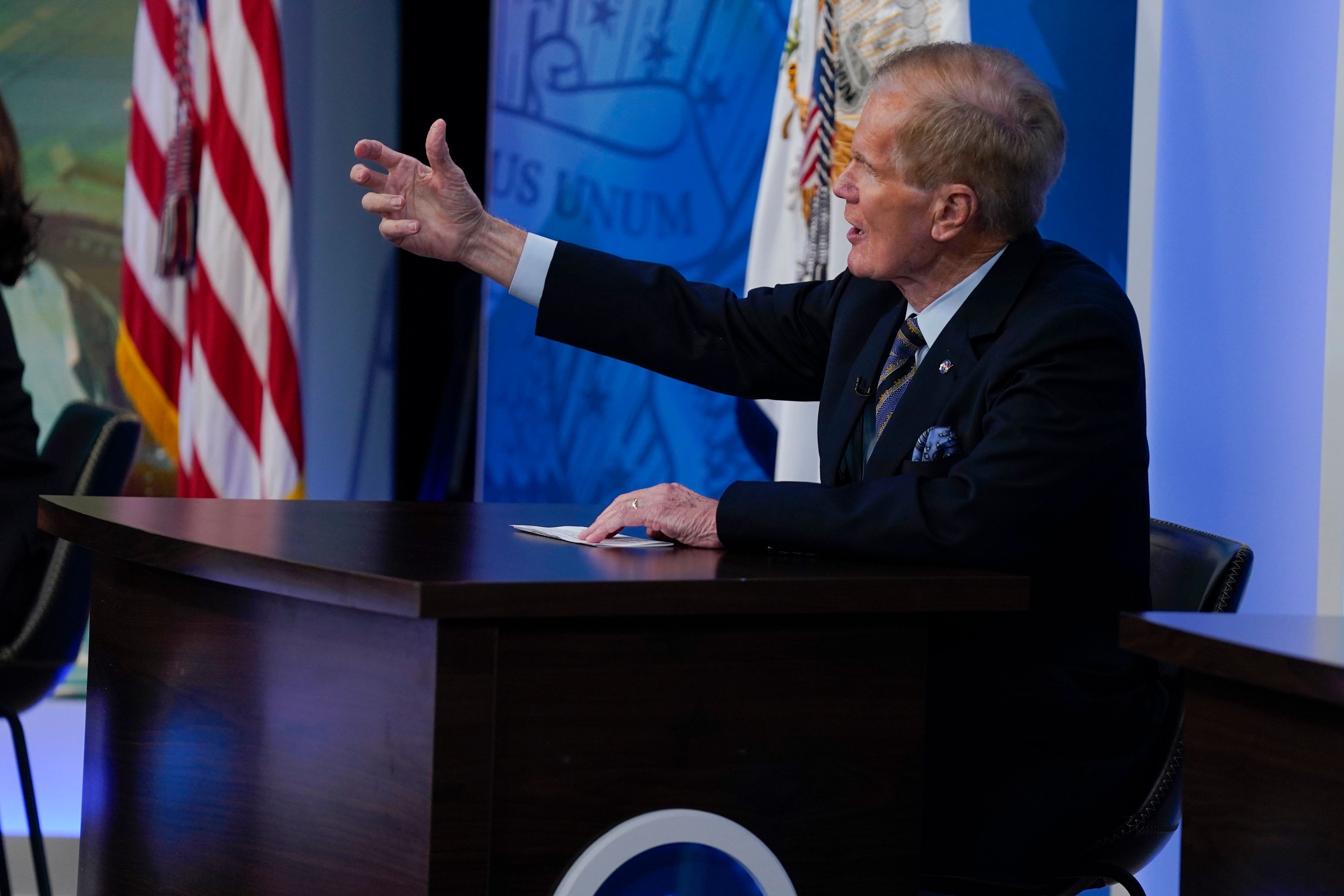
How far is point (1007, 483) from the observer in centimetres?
132

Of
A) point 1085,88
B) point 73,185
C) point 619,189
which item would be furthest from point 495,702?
point 73,185

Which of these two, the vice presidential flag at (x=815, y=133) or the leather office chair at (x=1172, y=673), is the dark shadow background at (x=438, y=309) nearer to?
the vice presidential flag at (x=815, y=133)

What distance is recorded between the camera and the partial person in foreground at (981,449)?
1.33 metres

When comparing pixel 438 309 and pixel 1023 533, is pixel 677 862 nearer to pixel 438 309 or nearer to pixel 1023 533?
pixel 1023 533

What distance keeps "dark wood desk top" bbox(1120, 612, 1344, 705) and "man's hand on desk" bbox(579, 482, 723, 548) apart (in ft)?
1.54

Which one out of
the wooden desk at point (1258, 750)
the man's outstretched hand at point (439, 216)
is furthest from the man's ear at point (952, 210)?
the wooden desk at point (1258, 750)

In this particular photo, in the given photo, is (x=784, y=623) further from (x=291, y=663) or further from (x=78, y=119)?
(x=78, y=119)

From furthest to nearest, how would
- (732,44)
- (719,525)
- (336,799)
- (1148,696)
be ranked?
(732,44), (1148,696), (719,525), (336,799)

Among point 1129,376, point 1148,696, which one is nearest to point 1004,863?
point 1148,696

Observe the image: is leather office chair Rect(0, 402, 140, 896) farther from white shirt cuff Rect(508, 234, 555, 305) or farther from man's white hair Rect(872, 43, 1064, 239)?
man's white hair Rect(872, 43, 1064, 239)

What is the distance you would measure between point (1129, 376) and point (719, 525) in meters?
0.47

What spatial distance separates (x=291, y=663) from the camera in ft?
3.84

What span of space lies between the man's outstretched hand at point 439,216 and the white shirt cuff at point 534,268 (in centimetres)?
1

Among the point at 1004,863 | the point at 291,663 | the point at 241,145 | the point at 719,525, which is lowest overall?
the point at 1004,863
